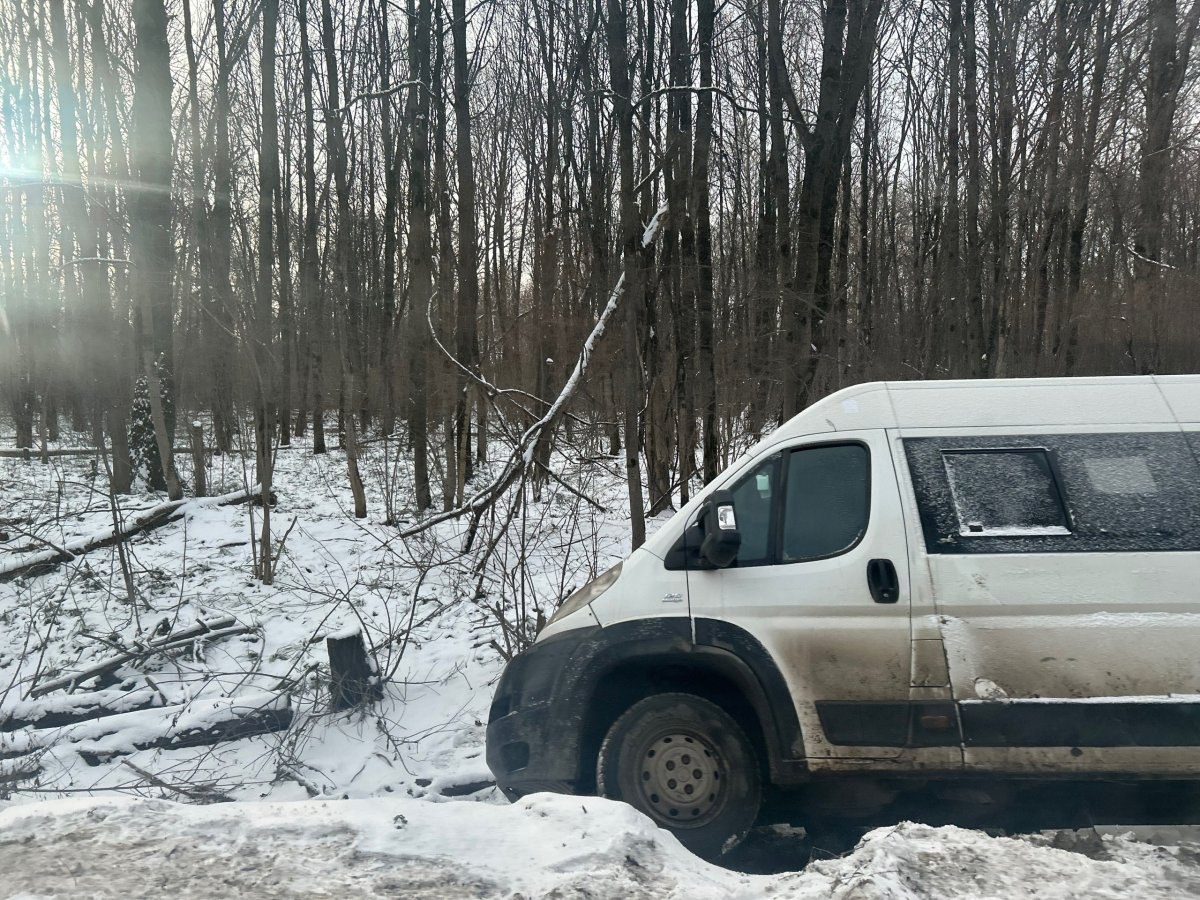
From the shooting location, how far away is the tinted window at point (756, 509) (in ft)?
13.1

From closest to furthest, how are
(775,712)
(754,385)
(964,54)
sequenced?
(775,712) < (754,385) < (964,54)

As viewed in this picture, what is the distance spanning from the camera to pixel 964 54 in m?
16.2

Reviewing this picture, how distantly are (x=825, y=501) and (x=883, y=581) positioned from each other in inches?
18.9

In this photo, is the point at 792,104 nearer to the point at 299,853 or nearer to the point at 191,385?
the point at 299,853

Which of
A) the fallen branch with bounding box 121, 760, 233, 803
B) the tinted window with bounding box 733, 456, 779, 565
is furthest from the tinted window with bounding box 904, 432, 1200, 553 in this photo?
the fallen branch with bounding box 121, 760, 233, 803

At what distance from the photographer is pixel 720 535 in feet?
12.8

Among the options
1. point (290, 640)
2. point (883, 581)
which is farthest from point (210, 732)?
point (883, 581)

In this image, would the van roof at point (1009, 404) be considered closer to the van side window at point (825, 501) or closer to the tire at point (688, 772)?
the van side window at point (825, 501)

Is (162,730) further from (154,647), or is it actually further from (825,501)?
(825,501)

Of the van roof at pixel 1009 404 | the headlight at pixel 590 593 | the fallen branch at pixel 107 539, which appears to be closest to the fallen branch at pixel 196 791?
the headlight at pixel 590 593

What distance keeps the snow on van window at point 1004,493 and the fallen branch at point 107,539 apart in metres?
7.97

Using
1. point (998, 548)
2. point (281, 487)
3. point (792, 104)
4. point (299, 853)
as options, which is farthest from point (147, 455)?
point (998, 548)

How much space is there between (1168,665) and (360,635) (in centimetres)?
518

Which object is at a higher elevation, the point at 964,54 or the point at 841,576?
the point at 964,54
